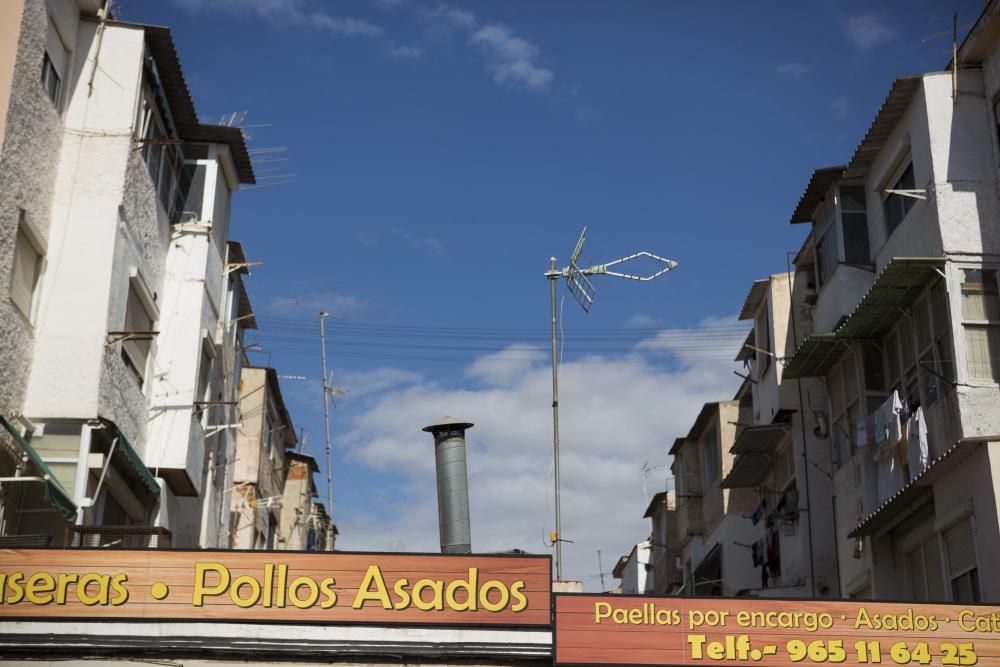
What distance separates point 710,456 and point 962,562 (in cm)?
1943

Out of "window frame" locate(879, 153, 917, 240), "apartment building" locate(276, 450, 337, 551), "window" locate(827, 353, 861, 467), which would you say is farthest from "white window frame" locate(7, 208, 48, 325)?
"apartment building" locate(276, 450, 337, 551)

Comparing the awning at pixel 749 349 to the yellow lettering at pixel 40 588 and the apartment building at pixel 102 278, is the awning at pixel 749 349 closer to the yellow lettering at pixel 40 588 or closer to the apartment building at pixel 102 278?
the apartment building at pixel 102 278

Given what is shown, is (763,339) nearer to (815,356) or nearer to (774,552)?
(774,552)

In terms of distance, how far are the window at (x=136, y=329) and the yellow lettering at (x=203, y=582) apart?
687 centimetres

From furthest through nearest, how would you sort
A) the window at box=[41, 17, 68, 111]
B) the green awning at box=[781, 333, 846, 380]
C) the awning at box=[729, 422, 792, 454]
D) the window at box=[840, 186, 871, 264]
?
the awning at box=[729, 422, 792, 454], the window at box=[840, 186, 871, 264], the green awning at box=[781, 333, 846, 380], the window at box=[41, 17, 68, 111]

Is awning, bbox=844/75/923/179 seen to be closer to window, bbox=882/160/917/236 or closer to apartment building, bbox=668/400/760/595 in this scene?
window, bbox=882/160/917/236

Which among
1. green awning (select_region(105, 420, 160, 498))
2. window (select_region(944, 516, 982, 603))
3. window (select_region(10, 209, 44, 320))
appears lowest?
window (select_region(944, 516, 982, 603))

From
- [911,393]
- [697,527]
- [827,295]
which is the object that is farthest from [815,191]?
[697,527]

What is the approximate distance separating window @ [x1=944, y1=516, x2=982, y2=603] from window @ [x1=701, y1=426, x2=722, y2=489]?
55.7ft

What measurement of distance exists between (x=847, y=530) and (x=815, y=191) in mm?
6650

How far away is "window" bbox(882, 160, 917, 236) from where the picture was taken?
71.1ft

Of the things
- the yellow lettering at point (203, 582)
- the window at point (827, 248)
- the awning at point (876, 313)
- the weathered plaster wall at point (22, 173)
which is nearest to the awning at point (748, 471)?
the awning at point (876, 313)

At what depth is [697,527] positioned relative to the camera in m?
39.1

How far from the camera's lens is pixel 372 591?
1464 centimetres
